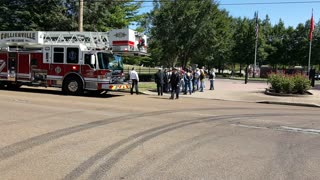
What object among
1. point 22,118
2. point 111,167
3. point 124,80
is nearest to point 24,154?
point 111,167

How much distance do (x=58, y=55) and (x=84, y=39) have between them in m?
1.56

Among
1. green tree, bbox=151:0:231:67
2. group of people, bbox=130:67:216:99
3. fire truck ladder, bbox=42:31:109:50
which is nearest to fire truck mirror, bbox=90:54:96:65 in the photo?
fire truck ladder, bbox=42:31:109:50

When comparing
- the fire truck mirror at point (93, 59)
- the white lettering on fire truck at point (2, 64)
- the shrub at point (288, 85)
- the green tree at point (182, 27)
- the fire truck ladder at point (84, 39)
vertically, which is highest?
the green tree at point (182, 27)

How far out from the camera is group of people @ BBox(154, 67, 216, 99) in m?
21.8

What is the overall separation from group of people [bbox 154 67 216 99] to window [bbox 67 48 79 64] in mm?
4675

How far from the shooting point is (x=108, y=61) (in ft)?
71.1

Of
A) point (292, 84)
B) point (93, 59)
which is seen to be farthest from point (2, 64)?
point (292, 84)

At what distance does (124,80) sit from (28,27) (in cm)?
2022

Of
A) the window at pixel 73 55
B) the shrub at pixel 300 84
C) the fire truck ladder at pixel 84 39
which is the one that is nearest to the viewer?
the window at pixel 73 55

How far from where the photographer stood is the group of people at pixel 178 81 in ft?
71.4

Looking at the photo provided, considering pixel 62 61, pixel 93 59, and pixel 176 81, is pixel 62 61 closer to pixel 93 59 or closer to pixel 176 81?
pixel 93 59

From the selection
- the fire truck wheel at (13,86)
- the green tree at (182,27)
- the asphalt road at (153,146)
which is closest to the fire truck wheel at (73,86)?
the fire truck wheel at (13,86)

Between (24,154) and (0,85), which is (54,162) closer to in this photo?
(24,154)

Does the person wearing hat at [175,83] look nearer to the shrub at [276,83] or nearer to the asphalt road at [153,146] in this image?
the shrub at [276,83]
